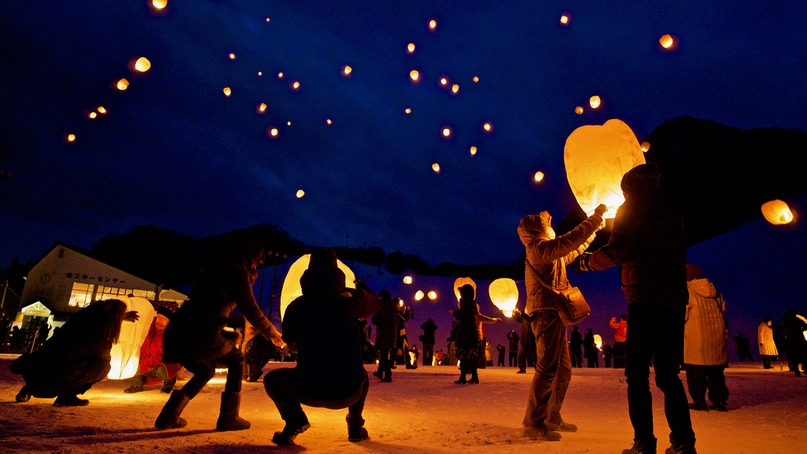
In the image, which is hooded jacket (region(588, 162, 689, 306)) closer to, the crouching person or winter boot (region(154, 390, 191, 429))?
the crouching person

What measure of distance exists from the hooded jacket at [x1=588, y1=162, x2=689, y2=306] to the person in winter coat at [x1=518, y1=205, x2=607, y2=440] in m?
0.39

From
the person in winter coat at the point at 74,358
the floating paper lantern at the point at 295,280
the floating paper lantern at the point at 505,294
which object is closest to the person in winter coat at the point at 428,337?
the floating paper lantern at the point at 505,294

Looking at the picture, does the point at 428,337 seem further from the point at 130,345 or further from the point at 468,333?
the point at 130,345

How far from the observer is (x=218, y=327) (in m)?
3.35

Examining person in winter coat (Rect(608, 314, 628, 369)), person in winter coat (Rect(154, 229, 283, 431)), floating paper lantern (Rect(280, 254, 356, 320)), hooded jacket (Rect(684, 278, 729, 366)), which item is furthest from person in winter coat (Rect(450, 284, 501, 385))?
person in winter coat (Rect(608, 314, 628, 369))

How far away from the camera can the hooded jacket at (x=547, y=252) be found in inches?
128

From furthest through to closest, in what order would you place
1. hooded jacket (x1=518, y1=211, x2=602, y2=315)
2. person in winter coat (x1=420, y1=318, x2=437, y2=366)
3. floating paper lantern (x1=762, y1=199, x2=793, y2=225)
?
person in winter coat (x1=420, y1=318, x2=437, y2=366)
floating paper lantern (x1=762, y1=199, x2=793, y2=225)
hooded jacket (x1=518, y1=211, x2=602, y2=315)

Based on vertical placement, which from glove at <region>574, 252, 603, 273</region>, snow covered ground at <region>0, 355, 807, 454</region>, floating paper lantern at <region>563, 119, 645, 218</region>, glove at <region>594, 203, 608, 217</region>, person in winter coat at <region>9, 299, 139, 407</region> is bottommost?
Answer: snow covered ground at <region>0, 355, 807, 454</region>

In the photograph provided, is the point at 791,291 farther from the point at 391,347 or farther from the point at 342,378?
the point at 342,378

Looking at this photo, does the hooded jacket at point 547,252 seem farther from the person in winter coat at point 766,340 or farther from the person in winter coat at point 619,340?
the person in winter coat at point 766,340

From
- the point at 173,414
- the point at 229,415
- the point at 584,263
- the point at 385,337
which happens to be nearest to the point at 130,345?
the point at 173,414

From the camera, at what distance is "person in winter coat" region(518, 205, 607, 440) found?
129 inches

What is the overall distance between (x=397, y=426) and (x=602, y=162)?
8.97ft

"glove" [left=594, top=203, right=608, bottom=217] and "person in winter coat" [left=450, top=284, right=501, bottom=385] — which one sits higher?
"glove" [left=594, top=203, right=608, bottom=217]
